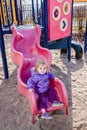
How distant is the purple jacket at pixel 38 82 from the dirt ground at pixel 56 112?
38 cm

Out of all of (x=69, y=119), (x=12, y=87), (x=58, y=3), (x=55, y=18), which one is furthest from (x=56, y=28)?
(x=69, y=119)

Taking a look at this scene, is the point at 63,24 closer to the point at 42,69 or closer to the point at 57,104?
the point at 42,69

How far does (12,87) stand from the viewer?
151 inches

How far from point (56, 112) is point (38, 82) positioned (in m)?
0.51

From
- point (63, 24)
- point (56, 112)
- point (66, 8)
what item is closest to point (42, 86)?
point (56, 112)

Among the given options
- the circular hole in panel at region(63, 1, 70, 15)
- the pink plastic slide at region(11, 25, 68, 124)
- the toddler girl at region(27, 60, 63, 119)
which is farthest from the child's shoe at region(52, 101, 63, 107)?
the circular hole in panel at region(63, 1, 70, 15)

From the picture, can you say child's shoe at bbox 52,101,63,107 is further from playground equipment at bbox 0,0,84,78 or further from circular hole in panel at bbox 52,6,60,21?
circular hole in panel at bbox 52,6,60,21

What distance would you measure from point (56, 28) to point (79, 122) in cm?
222

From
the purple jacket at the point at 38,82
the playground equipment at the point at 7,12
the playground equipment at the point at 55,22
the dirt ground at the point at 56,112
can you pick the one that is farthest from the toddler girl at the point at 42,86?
the playground equipment at the point at 7,12

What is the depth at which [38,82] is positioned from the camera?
300cm

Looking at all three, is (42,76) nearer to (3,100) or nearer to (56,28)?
(3,100)

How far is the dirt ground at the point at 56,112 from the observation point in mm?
2896

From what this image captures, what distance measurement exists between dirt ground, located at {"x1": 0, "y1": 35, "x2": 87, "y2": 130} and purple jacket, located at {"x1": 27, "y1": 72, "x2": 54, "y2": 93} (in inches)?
15.0

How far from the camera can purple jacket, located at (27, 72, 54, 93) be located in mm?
2969
